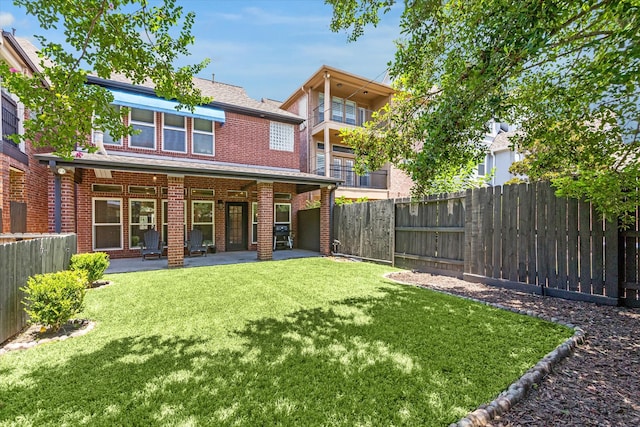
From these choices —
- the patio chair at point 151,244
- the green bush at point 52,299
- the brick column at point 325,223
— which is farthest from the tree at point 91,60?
the brick column at point 325,223

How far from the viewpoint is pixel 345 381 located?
8.82 feet

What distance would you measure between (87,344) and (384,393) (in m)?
3.54

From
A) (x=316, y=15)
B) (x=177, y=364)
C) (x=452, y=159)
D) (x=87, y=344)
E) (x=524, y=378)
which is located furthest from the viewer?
(x=316, y=15)

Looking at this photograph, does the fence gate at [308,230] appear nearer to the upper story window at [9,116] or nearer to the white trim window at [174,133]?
the white trim window at [174,133]

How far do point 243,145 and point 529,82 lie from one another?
10.8 meters

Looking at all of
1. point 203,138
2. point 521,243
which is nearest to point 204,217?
point 203,138

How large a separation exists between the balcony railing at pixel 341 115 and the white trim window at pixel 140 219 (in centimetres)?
932

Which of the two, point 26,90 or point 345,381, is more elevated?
point 26,90

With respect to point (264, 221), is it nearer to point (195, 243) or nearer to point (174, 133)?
→ point (195, 243)

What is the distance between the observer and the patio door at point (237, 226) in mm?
13445

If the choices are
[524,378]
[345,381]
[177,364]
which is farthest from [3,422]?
[524,378]

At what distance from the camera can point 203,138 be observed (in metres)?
12.5

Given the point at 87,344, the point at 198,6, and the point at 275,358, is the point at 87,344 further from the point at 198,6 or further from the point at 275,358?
the point at 198,6

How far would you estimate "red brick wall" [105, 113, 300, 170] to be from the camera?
41.8ft
